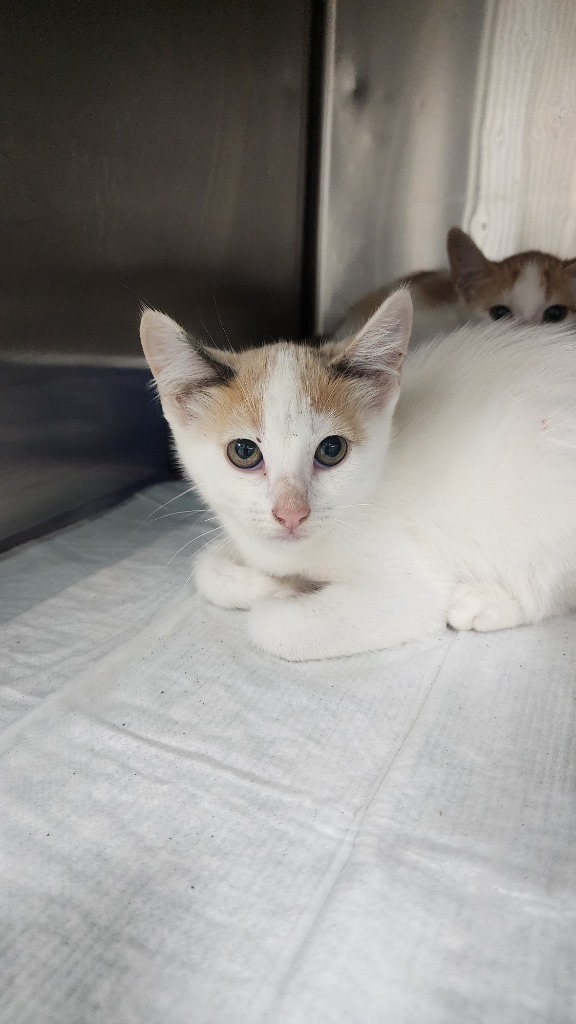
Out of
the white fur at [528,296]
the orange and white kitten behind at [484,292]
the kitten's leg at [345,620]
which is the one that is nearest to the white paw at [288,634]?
the kitten's leg at [345,620]

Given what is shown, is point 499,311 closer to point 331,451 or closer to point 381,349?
point 381,349

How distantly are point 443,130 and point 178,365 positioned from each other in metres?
1.28

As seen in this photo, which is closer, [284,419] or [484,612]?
[284,419]

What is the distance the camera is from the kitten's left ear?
101 centimetres

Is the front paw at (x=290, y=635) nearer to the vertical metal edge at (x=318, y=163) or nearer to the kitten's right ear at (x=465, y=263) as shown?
the kitten's right ear at (x=465, y=263)

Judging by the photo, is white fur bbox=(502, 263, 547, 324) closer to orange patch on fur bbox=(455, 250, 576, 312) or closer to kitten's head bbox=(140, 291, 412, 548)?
orange patch on fur bbox=(455, 250, 576, 312)

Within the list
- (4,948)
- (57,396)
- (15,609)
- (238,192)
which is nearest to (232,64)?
(238,192)

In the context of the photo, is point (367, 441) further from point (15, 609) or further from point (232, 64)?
point (232, 64)

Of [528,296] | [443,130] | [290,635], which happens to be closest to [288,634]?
[290,635]

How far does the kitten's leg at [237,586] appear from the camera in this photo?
1.17 m

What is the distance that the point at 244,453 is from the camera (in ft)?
3.34

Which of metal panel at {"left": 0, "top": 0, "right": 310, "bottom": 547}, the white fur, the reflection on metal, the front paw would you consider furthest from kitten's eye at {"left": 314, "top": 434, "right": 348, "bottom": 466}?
the reflection on metal

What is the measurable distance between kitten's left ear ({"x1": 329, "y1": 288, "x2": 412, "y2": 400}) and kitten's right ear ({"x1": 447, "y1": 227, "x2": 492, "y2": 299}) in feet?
2.79

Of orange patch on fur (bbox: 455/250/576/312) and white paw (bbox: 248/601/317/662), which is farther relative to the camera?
orange patch on fur (bbox: 455/250/576/312)
